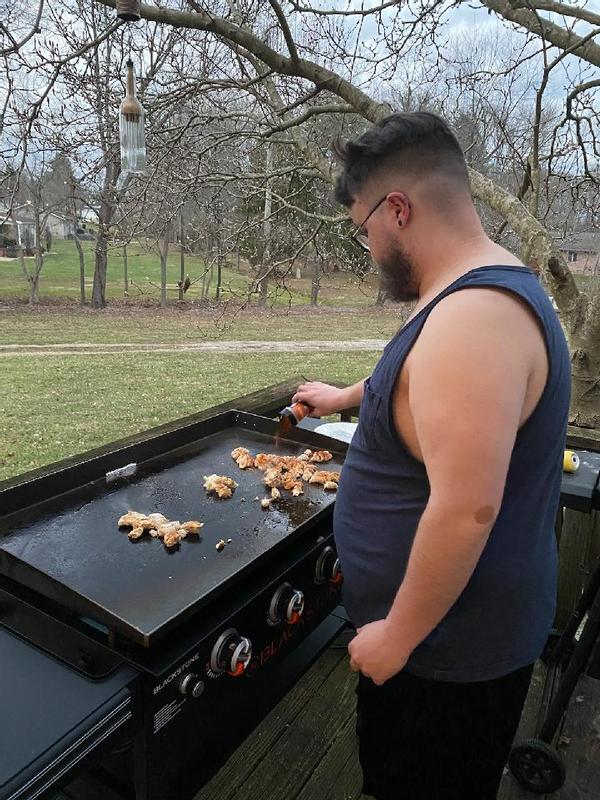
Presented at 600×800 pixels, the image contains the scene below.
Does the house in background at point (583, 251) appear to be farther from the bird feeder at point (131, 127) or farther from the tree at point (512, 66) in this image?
the bird feeder at point (131, 127)

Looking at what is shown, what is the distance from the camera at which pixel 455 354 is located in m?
0.81

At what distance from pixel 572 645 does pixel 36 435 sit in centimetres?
534

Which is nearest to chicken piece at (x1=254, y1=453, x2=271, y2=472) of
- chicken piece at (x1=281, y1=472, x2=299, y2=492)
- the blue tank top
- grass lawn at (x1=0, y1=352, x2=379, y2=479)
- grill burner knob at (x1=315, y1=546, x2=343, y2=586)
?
chicken piece at (x1=281, y1=472, x2=299, y2=492)

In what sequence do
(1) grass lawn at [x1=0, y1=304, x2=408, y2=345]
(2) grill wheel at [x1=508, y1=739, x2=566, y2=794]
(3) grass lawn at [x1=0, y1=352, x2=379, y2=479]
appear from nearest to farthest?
1. (2) grill wheel at [x1=508, y1=739, x2=566, y2=794]
2. (3) grass lawn at [x1=0, y1=352, x2=379, y2=479]
3. (1) grass lawn at [x1=0, y1=304, x2=408, y2=345]

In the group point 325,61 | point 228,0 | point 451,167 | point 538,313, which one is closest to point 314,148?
point 325,61

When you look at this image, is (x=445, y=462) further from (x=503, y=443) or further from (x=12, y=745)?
(x=12, y=745)

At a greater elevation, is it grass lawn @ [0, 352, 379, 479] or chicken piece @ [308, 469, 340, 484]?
chicken piece @ [308, 469, 340, 484]

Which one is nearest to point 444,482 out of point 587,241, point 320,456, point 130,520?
point 130,520

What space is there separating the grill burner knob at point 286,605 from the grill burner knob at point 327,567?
0.41ft

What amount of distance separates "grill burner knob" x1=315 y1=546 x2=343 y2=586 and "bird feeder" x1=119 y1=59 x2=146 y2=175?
1729mm

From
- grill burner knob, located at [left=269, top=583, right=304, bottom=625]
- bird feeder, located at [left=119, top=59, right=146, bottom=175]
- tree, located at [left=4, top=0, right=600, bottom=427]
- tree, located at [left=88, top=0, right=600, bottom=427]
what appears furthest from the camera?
tree, located at [left=4, top=0, right=600, bottom=427]

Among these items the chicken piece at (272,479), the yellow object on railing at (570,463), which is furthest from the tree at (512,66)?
the chicken piece at (272,479)

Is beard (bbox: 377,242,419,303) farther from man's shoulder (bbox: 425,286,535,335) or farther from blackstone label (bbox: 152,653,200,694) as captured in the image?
blackstone label (bbox: 152,653,200,694)

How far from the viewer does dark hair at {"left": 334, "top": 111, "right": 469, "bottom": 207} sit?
100 centimetres
